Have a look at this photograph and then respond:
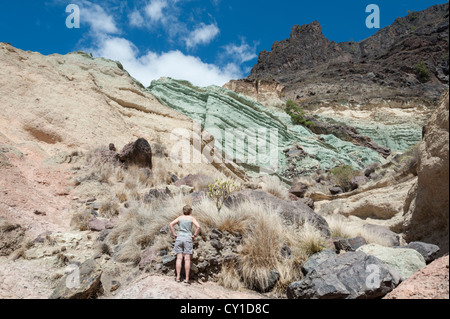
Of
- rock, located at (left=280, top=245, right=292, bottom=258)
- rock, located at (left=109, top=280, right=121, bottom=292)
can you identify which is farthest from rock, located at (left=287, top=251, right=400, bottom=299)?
rock, located at (left=109, top=280, right=121, bottom=292)

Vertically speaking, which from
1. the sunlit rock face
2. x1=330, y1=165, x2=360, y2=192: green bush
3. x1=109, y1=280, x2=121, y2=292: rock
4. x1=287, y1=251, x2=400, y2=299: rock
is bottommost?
x1=109, y1=280, x2=121, y2=292: rock

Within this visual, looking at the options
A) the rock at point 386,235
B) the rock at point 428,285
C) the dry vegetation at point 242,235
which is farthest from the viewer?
the rock at point 386,235

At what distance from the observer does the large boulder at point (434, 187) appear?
322 cm

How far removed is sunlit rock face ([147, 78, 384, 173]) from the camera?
1930 centimetres

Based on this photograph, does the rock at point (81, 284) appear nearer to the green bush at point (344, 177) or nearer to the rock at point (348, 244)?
the rock at point (348, 244)

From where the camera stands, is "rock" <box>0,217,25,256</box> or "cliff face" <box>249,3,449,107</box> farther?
"cliff face" <box>249,3,449,107</box>

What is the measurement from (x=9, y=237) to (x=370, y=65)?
6134cm

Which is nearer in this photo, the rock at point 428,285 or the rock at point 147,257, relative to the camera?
the rock at point 428,285

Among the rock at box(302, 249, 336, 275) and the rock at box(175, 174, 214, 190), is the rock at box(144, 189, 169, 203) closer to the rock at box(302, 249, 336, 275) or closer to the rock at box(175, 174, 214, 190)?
the rock at box(175, 174, 214, 190)

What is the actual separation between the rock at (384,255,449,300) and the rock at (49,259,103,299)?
11.3 feet

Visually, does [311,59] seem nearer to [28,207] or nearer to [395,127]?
[395,127]

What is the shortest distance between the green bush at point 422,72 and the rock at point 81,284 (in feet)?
190

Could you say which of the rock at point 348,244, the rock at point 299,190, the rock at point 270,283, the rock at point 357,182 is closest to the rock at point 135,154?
the rock at point 270,283

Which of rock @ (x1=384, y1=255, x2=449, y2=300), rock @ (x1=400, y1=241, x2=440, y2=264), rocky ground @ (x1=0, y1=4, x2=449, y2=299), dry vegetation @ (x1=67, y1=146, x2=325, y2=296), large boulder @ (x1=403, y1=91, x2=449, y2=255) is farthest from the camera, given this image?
dry vegetation @ (x1=67, y1=146, x2=325, y2=296)
